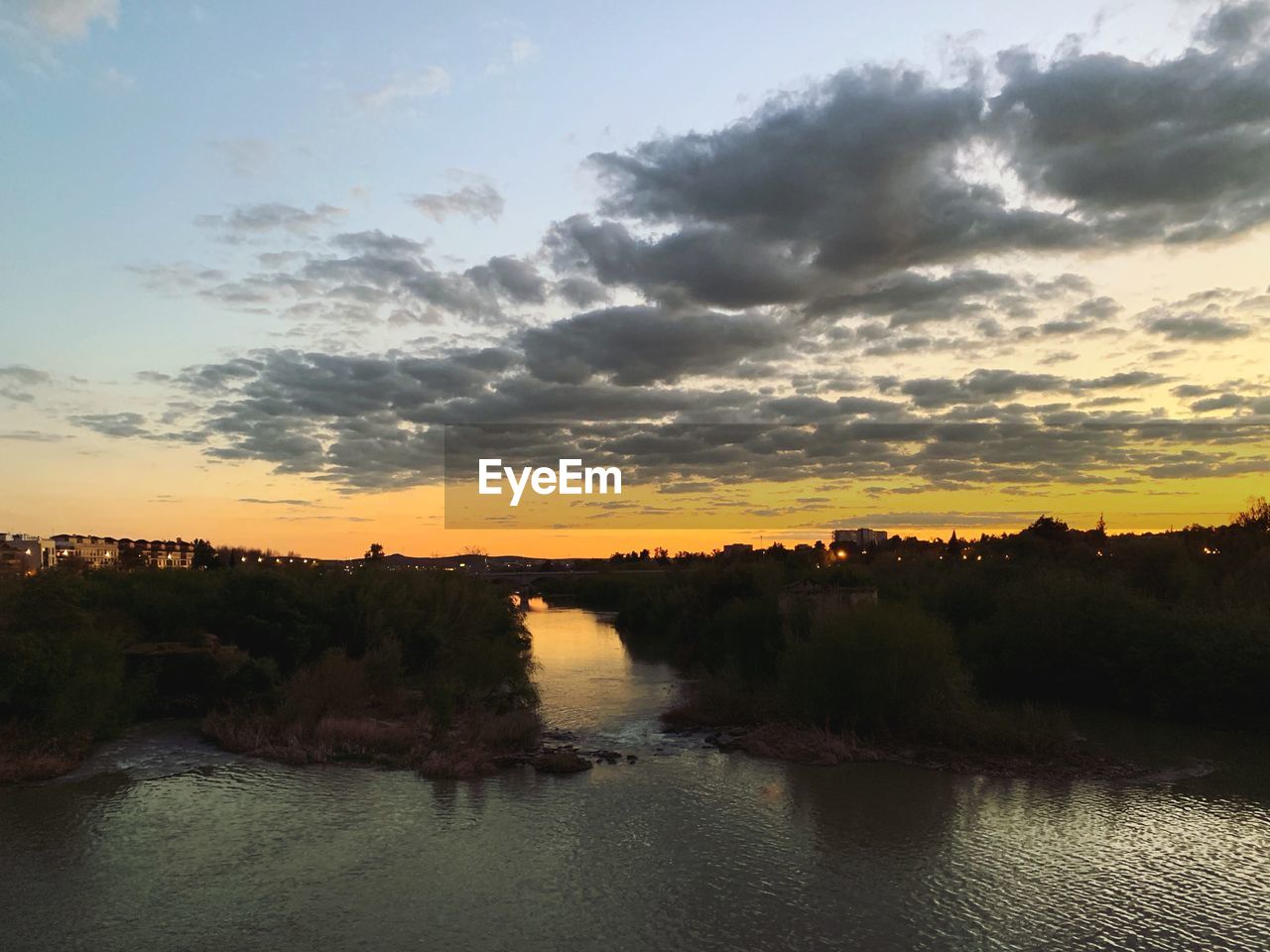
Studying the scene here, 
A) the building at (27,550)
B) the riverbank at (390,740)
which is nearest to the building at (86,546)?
the building at (27,550)

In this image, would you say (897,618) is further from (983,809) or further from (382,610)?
(382,610)

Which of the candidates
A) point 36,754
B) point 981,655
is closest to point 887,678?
point 981,655

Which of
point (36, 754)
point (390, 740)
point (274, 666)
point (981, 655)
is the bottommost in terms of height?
point (390, 740)

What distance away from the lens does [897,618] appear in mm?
29078

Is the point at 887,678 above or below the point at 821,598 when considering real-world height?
below

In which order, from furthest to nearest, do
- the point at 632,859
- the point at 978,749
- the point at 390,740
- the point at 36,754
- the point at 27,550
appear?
the point at 27,550, the point at 390,740, the point at 978,749, the point at 36,754, the point at 632,859

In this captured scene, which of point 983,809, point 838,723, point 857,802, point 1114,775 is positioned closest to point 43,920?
point 857,802

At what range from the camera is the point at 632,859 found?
709 inches

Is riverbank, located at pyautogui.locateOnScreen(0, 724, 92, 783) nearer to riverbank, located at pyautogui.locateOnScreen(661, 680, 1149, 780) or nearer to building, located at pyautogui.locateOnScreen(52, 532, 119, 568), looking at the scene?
riverbank, located at pyautogui.locateOnScreen(661, 680, 1149, 780)

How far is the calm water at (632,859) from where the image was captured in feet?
Result: 48.0

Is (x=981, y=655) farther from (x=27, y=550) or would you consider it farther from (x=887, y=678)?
(x=27, y=550)

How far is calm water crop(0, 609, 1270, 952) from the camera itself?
48.0 ft

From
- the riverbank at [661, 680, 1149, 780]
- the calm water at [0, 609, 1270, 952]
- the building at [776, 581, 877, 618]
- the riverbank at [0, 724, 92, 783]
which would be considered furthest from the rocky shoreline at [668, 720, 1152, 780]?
the riverbank at [0, 724, 92, 783]

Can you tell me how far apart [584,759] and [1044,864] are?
1276 centimetres
